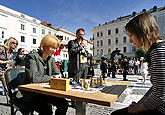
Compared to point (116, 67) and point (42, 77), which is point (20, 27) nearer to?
point (116, 67)

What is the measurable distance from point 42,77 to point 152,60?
127cm

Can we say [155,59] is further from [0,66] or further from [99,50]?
[99,50]

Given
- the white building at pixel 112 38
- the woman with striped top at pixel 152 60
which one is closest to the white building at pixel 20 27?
the white building at pixel 112 38

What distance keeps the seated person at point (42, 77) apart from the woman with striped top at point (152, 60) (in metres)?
0.87

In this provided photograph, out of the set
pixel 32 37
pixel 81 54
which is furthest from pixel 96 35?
pixel 81 54

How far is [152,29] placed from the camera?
3.38ft

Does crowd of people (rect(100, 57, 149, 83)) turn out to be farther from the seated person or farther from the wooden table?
the wooden table

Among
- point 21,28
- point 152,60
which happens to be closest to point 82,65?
point 152,60

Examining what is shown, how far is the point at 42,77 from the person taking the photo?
1489mm

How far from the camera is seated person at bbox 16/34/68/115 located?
146 cm

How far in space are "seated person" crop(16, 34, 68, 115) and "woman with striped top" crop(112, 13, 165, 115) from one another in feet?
2.85

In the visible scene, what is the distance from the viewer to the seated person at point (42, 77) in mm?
1456

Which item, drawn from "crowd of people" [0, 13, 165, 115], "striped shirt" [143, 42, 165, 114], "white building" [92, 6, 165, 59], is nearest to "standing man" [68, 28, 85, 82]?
"crowd of people" [0, 13, 165, 115]

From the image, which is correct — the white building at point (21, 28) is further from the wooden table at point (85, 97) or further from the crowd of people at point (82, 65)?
the wooden table at point (85, 97)
